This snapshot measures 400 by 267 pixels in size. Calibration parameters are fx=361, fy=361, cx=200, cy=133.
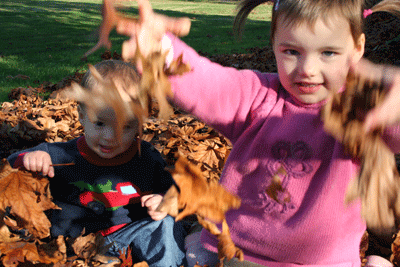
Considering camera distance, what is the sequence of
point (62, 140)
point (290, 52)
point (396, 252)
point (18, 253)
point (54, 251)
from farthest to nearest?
point (62, 140), point (396, 252), point (54, 251), point (18, 253), point (290, 52)

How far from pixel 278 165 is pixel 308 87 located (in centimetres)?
40

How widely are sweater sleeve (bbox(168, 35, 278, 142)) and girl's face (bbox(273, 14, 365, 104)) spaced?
0.63ft

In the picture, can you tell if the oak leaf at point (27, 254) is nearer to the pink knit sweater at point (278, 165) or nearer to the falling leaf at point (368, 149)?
A: the pink knit sweater at point (278, 165)

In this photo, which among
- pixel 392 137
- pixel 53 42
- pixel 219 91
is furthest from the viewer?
pixel 53 42

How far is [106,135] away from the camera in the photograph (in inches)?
80.8

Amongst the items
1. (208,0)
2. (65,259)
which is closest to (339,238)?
(65,259)

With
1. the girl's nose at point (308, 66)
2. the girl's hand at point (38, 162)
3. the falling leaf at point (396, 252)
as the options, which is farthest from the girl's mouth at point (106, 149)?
the falling leaf at point (396, 252)

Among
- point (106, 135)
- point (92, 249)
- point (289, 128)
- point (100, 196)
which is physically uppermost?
point (289, 128)

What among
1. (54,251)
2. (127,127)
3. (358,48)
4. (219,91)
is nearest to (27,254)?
(54,251)

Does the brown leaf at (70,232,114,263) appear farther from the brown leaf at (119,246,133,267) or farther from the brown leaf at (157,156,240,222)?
the brown leaf at (157,156,240,222)

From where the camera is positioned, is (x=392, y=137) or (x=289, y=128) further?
(x=289, y=128)

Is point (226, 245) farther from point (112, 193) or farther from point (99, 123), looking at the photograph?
point (99, 123)

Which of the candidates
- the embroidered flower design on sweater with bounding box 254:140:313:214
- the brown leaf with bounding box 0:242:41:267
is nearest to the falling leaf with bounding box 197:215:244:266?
the embroidered flower design on sweater with bounding box 254:140:313:214

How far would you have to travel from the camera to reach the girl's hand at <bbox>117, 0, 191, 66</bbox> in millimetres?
1445
